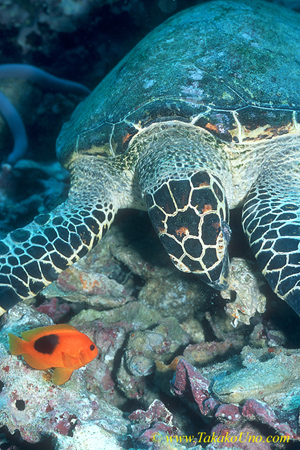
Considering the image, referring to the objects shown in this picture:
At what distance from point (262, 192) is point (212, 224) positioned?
928 millimetres

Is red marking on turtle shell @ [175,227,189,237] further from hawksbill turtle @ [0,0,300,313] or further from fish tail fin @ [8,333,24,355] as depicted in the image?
fish tail fin @ [8,333,24,355]

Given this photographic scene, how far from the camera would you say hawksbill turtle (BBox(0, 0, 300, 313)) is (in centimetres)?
222

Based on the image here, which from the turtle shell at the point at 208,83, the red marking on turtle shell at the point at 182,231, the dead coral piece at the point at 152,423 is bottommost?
the dead coral piece at the point at 152,423

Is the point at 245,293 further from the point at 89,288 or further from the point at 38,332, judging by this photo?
the point at 38,332

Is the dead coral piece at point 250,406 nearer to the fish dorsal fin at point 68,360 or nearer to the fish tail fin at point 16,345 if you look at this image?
the fish dorsal fin at point 68,360

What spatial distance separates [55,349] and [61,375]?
185mm

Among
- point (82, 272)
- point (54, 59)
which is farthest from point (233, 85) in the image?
point (54, 59)

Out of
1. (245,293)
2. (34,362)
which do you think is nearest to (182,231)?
(245,293)

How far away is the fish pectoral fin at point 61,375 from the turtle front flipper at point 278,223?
1496mm

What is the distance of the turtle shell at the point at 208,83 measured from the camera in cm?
272

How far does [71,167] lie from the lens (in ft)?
11.7

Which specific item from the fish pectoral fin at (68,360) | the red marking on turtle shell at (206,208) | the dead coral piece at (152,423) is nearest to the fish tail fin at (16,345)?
the fish pectoral fin at (68,360)

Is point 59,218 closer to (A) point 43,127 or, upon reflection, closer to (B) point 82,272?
(B) point 82,272

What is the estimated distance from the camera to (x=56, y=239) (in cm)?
259
